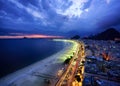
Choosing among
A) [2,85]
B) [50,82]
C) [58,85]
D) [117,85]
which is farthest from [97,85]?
[2,85]

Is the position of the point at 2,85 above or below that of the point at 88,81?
below

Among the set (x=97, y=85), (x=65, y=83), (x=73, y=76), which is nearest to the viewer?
→ (x=97, y=85)

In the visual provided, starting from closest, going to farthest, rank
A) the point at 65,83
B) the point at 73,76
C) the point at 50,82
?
the point at 65,83, the point at 50,82, the point at 73,76

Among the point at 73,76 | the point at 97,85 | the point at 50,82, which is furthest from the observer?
the point at 73,76

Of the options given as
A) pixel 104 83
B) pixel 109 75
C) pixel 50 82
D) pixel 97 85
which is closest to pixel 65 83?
pixel 50 82

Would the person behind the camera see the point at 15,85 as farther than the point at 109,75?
No

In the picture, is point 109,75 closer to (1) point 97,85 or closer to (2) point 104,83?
(2) point 104,83

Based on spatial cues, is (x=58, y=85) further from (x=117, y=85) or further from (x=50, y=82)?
(x=117, y=85)

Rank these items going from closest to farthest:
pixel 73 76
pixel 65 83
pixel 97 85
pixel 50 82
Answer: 1. pixel 97 85
2. pixel 65 83
3. pixel 50 82
4. pixel 73 76

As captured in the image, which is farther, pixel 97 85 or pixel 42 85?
pixel 42 85
